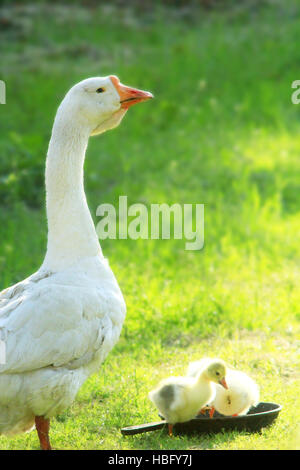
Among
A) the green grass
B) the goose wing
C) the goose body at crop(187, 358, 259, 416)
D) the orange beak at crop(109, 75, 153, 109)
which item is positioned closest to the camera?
the goose wing

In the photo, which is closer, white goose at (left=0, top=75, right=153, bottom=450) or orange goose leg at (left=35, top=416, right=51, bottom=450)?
white goose at (left=0, top=75, right=153, bottom=450)

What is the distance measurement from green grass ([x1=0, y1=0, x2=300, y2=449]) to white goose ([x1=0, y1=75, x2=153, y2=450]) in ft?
1.70

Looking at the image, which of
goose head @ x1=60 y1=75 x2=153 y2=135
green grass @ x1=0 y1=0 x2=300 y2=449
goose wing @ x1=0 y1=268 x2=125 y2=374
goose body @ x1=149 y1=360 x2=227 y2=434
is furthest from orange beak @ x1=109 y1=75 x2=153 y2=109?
green grass @ x1=0 y1=0 x2=300 y2=449

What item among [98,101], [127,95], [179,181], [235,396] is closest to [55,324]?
[235,396]

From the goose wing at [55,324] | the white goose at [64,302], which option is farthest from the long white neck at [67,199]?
the goose wing at [55,324]

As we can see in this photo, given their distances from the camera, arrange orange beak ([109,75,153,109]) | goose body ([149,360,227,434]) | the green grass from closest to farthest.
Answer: goose body ([149,360,227,434]) < orange beak ([109,75,153,109]) < the green grass

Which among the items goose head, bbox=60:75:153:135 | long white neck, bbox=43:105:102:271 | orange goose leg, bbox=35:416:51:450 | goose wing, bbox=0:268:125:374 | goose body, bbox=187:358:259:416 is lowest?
orange goose leg, bbox=35:416:51:450

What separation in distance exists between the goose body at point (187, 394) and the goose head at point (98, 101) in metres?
1.59

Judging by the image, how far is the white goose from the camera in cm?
421

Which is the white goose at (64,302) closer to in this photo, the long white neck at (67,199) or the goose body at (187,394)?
the long white neck at (67,199)

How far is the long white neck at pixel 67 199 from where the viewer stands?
468 cm

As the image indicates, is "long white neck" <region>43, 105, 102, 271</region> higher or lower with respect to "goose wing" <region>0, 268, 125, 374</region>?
higher

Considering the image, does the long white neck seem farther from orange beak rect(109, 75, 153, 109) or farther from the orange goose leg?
the orange goose leg

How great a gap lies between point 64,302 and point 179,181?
5.20 metres
